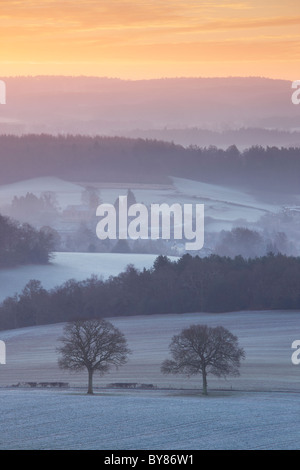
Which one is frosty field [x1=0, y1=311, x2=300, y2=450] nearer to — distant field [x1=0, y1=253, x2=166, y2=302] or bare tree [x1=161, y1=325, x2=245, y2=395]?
bare tree [x1=161, y1=325, x2=245, y2=395]

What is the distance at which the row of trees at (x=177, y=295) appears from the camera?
71.6 m

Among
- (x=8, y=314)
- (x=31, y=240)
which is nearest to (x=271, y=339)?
(x=8, y=314)

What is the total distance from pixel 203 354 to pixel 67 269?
58359mm

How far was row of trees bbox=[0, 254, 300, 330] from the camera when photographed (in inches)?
2817

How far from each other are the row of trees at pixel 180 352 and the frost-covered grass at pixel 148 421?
3996 millimetres

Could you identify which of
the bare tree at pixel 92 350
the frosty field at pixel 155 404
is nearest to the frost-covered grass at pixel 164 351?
the frosty field at pixel 155 404
